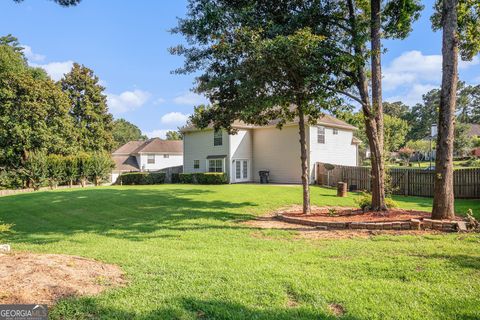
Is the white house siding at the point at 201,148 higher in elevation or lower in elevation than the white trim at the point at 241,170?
higher

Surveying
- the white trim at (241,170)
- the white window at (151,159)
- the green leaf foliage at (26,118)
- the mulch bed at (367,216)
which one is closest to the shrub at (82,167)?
the green leaf foliage at (26,118)

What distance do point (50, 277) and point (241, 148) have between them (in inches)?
874

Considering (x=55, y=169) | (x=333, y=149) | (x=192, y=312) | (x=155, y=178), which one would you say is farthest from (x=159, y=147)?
(x=192, y=312)

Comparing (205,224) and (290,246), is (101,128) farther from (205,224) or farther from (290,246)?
(290,246)

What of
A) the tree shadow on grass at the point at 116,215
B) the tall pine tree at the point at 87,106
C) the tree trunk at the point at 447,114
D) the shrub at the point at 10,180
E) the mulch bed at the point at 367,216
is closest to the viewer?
the tree trunk at the point at 447,114

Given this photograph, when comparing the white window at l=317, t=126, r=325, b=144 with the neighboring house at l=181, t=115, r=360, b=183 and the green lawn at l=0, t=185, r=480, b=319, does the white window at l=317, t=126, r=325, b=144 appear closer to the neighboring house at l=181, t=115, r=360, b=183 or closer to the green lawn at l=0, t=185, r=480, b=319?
the neighboring house at l=181, t=115, r=360, b=183

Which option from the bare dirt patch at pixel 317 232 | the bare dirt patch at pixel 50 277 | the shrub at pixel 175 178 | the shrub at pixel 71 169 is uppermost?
the shrub at pixel 71 169

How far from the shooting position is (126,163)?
131 feet

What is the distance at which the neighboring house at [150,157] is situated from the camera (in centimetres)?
3847

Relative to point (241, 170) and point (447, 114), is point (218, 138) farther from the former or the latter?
point (447, 114)

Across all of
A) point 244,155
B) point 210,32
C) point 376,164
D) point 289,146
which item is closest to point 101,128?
point 244,155

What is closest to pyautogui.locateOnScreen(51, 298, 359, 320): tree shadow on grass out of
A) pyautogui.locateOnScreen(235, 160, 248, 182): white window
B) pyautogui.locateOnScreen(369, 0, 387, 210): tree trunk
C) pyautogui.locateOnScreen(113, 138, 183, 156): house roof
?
pyautogui.locateOnScreen(369, 0, 387, 210): tree trunk

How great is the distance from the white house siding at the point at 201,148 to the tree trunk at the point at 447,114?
1816cm

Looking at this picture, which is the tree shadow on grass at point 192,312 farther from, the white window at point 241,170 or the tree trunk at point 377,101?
the white window at point 241,170
